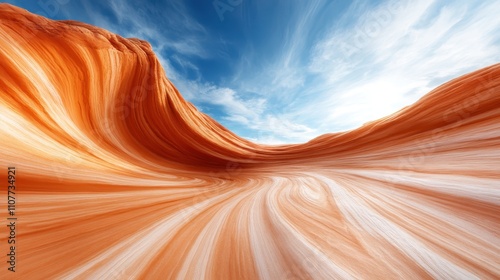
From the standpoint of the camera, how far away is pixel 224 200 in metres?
1.83

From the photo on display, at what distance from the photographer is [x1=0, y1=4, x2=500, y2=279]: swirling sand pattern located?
2.76ft

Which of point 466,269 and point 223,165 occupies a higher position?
point 223,165

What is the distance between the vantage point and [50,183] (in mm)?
1489

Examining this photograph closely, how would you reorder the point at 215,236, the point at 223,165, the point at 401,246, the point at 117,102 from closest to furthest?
the point at 401,246 < the point at 215,236 < the point at 117,102 < the point at 223,165

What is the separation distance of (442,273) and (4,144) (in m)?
2.96

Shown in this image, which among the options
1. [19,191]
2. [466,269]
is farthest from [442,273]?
[19,191]

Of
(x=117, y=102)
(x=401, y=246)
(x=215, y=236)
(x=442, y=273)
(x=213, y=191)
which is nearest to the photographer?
(x=442, y=273)

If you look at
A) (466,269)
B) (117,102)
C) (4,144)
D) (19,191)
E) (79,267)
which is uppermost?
(117,102)

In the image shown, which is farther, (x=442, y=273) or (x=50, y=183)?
(x=50, y=183)

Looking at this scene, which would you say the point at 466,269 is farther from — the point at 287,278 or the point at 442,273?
the point at 287,278

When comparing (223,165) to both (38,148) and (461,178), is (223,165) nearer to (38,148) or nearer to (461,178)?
(38,148)

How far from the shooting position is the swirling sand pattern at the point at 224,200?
842 millimetres

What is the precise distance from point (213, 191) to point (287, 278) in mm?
1569

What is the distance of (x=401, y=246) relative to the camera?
91 cm
